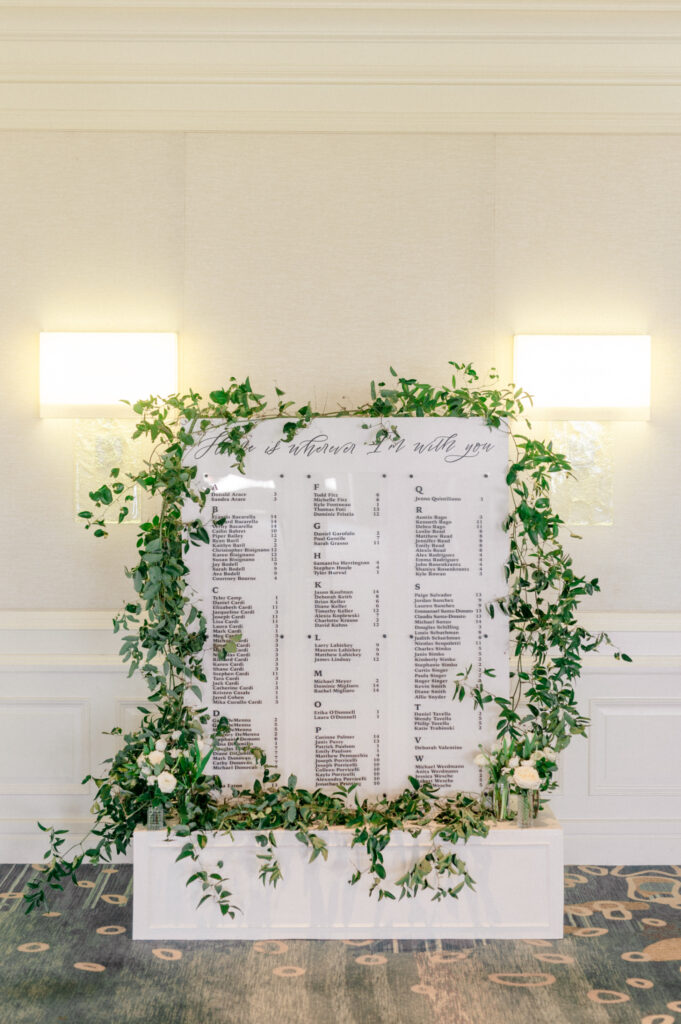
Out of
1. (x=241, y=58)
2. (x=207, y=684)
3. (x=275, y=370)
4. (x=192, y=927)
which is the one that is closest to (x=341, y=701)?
(x=207, y=684)

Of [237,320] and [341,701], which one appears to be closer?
[341,701]

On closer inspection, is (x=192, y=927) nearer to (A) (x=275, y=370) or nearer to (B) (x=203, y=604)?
(B) (x=203, y=604)

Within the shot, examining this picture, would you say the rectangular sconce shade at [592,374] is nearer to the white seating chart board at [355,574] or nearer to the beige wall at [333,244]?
the beige wall at [333,244]

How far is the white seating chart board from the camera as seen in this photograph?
3.03 m

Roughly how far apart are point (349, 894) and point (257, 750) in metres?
0.56

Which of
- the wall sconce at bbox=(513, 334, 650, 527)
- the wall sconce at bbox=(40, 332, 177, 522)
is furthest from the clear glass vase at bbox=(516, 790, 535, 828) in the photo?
the wall sconce at bbox=(40, 332, 177, 522)

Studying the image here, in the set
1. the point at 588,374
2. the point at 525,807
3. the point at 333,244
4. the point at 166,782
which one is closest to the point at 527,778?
the point at 525,807

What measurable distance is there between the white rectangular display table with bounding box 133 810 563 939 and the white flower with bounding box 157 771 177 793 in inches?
7.2

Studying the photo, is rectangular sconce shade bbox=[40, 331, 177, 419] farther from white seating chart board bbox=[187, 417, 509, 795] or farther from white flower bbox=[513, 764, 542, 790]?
white flower bbox=[513, 764, 542, 790]

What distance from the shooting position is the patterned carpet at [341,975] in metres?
2.48

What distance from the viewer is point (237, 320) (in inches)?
135

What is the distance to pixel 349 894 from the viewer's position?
2885mm

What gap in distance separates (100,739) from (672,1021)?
2.23 metres

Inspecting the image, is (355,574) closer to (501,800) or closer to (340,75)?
(501,800)
